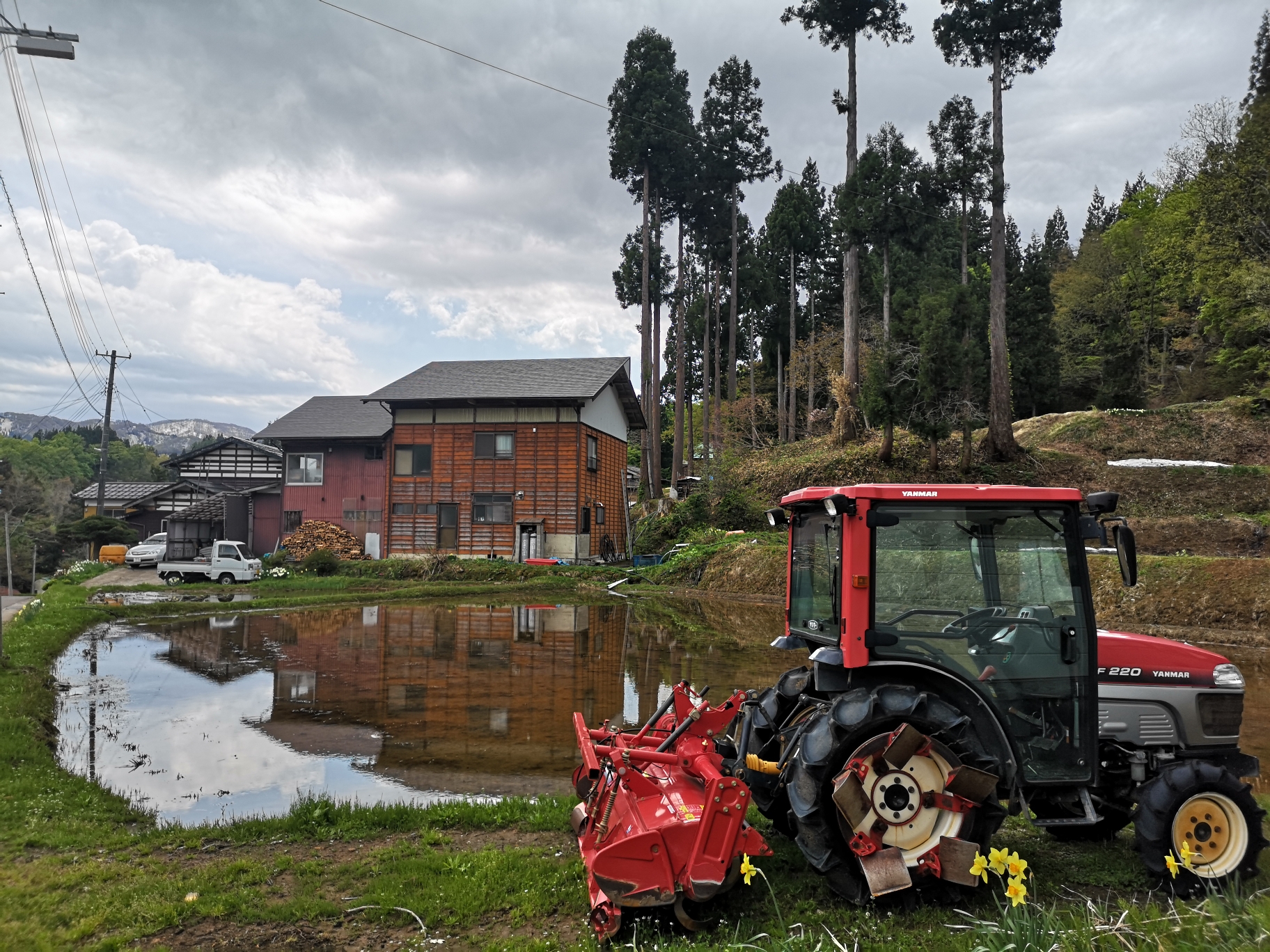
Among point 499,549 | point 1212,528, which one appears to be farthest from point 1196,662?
point 499,549

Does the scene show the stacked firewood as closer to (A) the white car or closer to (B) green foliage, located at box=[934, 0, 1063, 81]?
(A) the white car

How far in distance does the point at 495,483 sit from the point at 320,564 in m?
8.20

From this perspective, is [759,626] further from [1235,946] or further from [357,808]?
[1235,946]

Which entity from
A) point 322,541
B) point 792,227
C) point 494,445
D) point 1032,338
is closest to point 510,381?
point 494,445

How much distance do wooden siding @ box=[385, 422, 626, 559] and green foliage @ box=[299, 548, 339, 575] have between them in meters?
4.15

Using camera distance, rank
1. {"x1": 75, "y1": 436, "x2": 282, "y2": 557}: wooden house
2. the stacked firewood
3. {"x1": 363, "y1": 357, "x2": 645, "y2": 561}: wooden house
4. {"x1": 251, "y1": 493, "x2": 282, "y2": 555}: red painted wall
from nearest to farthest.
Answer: {"x1": 363, "y1": 357, "x2": 645, "y2": 561}: wooden house
the stacked firewood
{"x1": 75, "y1": 436, "x2": 282, "y2": 557}: wooden house
{"x1": 251, "y1": 493, "x2": 282, "y2": 555}: red painted wall

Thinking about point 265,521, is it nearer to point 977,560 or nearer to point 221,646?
point 221,646

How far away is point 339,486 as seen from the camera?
118ft

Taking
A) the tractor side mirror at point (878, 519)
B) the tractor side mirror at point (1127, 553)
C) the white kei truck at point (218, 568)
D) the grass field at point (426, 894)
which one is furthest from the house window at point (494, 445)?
the tractor side mirror at point (1127, 553)

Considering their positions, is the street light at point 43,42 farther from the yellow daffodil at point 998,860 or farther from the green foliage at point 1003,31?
the green foliage at point 1003,31

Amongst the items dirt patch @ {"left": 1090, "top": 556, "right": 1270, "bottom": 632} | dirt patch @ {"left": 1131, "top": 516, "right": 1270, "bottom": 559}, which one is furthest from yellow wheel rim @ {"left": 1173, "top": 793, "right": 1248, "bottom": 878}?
dirt patch @ {"left": 1131, "top": 516, "right": 1270, "bottom": 559}

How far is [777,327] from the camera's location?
156 feet

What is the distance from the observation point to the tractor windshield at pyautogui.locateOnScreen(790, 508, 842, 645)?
14.8 feet

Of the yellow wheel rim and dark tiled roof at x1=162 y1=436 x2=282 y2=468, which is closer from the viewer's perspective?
the yellow wheel rim
